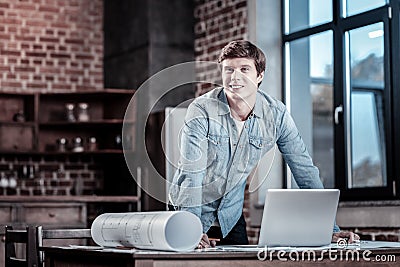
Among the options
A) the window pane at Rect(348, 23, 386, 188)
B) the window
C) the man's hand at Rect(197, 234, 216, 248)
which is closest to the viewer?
the man's hand at Rect(197, 234, 216, 248)

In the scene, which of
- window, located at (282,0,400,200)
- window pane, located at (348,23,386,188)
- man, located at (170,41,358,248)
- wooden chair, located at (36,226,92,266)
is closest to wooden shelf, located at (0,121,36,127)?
window, located at (282,0,400,200)

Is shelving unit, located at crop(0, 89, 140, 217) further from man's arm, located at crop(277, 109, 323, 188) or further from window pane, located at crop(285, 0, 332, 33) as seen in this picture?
man's arm, located at crop(277, 109, 323, 188)

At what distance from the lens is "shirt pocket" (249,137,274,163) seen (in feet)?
12.0

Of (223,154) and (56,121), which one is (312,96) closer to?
(56,121)

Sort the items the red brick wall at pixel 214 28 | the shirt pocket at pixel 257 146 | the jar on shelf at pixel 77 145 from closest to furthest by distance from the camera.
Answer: the shirt pocket at pixel 257 146
the red brick wall at pixel 214 28
the jar on shelf at pixel 77 145

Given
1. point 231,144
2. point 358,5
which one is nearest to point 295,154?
point 231,144

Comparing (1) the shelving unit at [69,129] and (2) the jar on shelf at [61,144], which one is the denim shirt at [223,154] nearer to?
(1) the shelving unit at [69,129]

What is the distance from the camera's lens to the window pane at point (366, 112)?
6590 mm

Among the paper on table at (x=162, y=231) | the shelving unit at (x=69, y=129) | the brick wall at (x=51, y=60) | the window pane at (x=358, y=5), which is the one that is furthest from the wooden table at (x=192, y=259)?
the brick wall at (x=51, y=60)

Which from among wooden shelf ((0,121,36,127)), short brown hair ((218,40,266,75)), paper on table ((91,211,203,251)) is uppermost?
short brown hair ((218,40,266,75))

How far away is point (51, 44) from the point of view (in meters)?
8.77

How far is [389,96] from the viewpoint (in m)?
6.09

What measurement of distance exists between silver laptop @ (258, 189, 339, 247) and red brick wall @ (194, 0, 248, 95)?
4.42 metres

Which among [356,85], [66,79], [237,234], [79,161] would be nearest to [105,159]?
[79,161]
